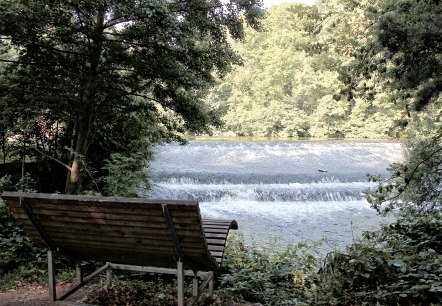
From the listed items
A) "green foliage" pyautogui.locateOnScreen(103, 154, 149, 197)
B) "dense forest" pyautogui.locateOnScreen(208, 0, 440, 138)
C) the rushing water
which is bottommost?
the rushing water

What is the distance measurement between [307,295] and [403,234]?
199cm

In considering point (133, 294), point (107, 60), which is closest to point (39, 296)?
point (133, 294)

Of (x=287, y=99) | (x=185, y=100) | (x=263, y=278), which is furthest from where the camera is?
(x=287, y=99)

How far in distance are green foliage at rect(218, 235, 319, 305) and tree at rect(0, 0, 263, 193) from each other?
92.9 inches

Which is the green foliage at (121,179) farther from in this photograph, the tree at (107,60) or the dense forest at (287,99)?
the dense forest at (287,99)

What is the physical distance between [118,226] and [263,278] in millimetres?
2142

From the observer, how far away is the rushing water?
907 cm

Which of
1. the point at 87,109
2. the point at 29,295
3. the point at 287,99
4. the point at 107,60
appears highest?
the point at 287,99

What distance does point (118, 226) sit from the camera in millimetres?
2406

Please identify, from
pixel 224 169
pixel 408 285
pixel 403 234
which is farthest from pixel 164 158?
pixel 408 285

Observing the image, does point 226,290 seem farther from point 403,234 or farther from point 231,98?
point 231,98

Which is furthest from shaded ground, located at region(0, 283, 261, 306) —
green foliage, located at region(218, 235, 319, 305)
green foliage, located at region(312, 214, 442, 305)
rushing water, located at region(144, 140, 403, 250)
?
rushing water, located at region(144, 140, 403, 250)

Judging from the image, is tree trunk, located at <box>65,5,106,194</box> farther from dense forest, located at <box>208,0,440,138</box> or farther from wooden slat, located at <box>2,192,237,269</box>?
dense forest, located at <box>208,0,440,138</box>

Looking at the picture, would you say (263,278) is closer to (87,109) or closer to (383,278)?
(383,278)
